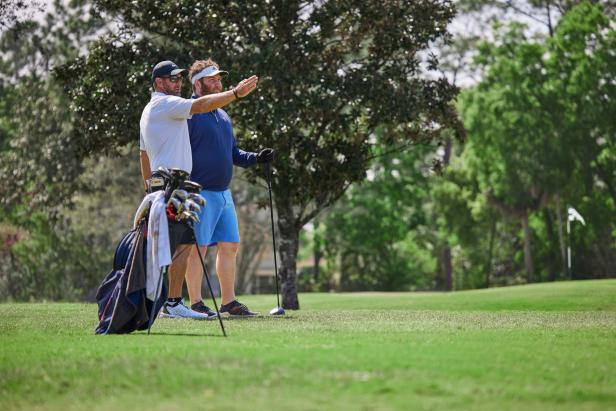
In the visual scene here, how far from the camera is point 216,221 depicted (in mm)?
13047

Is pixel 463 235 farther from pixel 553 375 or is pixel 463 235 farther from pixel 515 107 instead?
pixel 553 375

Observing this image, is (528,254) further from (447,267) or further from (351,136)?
(351,136)

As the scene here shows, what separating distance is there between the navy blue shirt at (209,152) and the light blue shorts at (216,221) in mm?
112

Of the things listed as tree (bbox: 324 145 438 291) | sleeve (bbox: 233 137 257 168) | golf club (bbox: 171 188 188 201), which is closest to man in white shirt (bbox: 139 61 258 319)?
golf club (bbox: 171 188 188 201)

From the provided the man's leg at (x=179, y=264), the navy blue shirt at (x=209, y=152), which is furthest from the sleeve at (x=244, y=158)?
the man's leg at (x=179, y=264)

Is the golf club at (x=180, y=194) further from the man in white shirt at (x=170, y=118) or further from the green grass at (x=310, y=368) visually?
the green grass at (x=310, y=368)

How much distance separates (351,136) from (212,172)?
10.4 metres

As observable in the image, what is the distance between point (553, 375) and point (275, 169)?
49.7 feet

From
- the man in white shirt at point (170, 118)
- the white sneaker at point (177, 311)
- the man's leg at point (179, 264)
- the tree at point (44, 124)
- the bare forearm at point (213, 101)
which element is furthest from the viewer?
the tree at point (44, 124)

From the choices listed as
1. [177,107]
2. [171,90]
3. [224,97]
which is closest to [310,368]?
[224,97]

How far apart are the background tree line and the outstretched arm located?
10.3 m

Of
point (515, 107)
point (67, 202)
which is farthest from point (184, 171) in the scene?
point (515, 107)

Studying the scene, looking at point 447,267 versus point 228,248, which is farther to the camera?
point 447,267

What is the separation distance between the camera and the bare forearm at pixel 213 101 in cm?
1078
